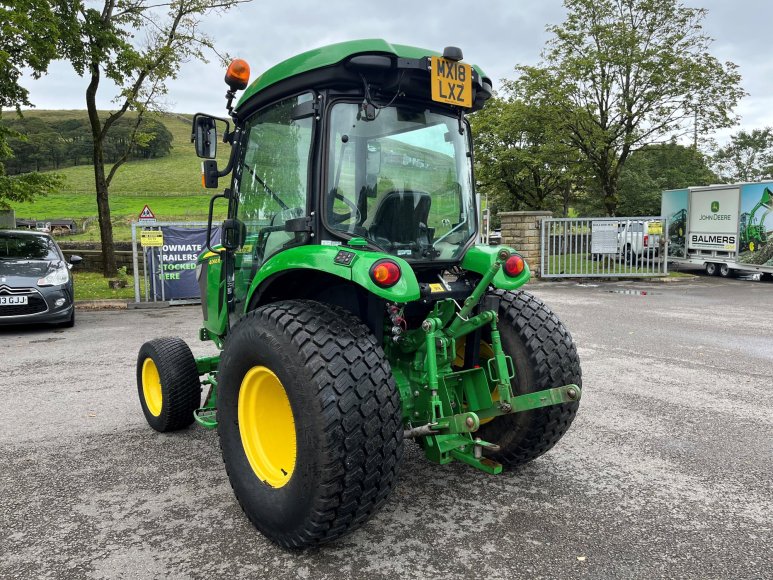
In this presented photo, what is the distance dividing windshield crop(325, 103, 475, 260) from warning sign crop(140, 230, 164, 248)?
945 cm

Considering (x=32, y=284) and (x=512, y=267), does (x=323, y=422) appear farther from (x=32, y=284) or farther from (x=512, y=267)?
(x=32, y=284)

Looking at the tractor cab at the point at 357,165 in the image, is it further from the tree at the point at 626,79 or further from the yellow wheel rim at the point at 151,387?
the tree at the point at 626,79

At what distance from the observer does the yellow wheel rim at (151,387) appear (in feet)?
14.6

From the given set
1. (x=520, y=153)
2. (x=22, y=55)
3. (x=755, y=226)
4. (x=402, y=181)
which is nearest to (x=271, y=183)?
(x=402, y=181)

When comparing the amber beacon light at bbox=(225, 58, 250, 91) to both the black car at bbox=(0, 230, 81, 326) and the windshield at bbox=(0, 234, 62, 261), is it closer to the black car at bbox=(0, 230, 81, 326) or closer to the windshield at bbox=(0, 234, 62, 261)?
the black car at bbox=(0, 230, 81, 326)

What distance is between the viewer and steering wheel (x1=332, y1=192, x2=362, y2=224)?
2934 millimetres

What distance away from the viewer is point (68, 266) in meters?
9.60

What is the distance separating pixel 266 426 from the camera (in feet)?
9.74

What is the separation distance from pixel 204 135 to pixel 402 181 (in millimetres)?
1362

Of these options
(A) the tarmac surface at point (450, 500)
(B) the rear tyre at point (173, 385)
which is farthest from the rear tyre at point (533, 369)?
(B) the rear tyre at point (173, 385)

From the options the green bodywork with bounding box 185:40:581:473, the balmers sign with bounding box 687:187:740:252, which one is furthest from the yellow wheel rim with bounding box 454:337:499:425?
the balmers sign with bounding box 687:187:740:252

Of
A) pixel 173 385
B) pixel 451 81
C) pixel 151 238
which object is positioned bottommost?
pixel 173 385

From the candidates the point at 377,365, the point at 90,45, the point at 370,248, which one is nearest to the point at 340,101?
the point at 370,248

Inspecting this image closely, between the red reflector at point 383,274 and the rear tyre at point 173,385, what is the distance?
Answer: 227cm
